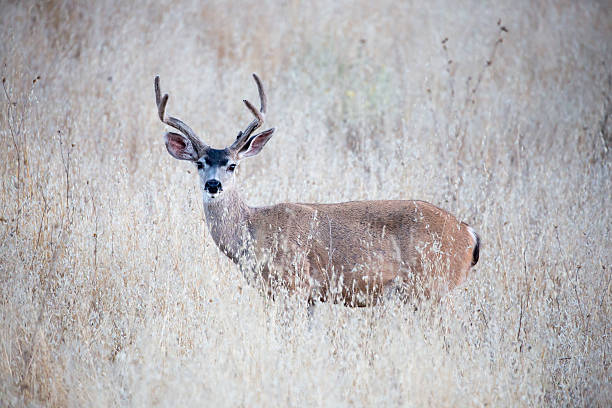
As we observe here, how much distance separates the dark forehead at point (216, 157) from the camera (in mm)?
5457

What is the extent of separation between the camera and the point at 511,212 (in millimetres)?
6941

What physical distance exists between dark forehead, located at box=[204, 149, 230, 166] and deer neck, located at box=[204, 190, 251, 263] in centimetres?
25

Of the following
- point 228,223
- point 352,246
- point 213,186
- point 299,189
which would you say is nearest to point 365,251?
point 352,246

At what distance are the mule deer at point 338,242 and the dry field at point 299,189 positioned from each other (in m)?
0.22

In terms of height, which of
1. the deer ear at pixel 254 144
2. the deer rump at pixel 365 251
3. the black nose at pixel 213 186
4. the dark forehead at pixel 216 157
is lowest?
the deer rump at pixel 365 251

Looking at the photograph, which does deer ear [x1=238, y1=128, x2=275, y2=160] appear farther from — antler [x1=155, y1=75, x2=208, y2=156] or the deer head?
antler [x1=155, y1=75, x2=208, y2=156]

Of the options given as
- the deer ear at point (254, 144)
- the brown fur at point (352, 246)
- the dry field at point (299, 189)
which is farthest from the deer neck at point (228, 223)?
the deer ear at point (254, 144)

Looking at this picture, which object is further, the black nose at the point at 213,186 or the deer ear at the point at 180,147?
the deer ear at the point at 180,147

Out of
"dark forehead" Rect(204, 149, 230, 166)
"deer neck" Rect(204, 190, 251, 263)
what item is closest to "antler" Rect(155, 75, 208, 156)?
"dark forehead" Rect(204, 149, 230, 166)

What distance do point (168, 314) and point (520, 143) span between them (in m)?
5.64

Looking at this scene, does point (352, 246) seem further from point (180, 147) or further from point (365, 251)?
point (180, 147)

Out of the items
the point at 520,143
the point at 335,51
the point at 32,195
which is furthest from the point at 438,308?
the point at 335,51

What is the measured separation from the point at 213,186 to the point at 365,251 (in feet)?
4.13

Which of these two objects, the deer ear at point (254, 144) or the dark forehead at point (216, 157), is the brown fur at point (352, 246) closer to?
the dark forehead at point (216, 157)
